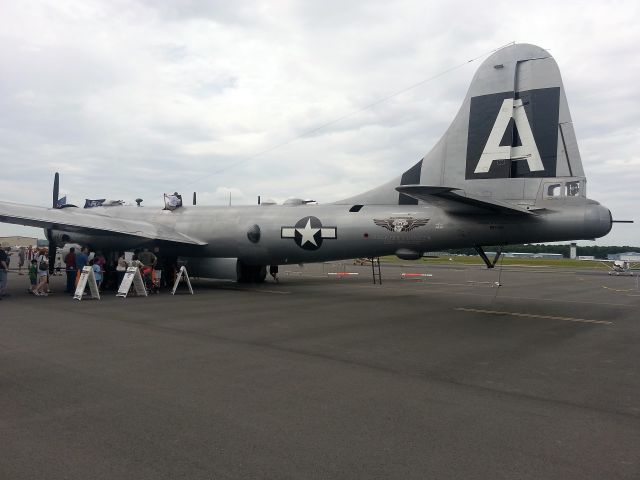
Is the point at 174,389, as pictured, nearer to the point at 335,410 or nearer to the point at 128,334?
the point at 335,410

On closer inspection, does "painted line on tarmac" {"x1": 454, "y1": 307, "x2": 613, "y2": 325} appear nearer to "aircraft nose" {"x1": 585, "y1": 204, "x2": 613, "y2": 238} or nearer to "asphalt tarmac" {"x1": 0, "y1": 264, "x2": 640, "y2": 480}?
"asphalt tarmac" {"x1": 0, "y1": 264, "x2": 640, "y2": 480}

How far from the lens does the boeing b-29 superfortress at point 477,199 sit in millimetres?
12234

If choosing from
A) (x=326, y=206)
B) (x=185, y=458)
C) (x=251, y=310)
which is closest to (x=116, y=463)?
(x=185, y=458)

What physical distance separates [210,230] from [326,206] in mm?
5520

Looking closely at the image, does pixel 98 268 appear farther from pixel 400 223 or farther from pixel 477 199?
pixel 477 199

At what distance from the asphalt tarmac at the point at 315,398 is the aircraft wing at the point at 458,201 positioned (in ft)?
9.44

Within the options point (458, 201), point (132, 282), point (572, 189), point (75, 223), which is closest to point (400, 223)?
point (458, 201)

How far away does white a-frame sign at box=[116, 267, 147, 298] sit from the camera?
52.1ft

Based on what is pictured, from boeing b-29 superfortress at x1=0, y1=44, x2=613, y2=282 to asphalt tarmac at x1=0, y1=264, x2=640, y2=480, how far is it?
2.89 m

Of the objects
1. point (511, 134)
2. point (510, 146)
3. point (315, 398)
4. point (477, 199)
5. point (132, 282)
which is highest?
point (511, 134)

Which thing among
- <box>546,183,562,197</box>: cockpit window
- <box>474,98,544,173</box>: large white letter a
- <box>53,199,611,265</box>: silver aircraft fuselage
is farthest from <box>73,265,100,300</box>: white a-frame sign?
<box>546,183,562,197</box>: cockpit window

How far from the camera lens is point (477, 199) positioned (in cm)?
1135

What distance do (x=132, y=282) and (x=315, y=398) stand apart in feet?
40.9

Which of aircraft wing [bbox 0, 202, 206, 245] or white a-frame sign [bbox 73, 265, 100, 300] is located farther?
aircraft wing [bbox 0, 202, 206, 245]
